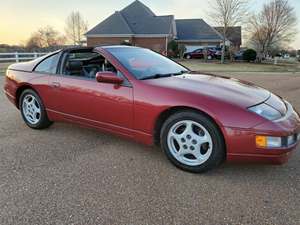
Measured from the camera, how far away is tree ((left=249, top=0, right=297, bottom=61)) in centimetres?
3972

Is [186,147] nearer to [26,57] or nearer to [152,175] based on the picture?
[152,175]

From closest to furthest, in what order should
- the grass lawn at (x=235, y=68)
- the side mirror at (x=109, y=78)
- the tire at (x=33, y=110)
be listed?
the side mirror at (x=109, y=78), the tire at (x=33, y=110), the grass lawn at (x=235, y=68)

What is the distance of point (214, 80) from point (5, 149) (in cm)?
289

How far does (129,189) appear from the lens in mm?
2785

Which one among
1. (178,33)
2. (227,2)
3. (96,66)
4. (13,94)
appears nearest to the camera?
(96,66)

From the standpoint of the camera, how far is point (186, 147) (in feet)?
10.3

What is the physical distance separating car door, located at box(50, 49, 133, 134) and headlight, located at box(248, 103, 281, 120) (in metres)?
1.38

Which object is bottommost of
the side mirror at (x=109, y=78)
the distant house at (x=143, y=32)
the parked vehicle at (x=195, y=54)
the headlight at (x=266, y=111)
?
the headlight at (x=266, y=111)

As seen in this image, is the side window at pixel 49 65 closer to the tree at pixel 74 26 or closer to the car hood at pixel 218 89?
the car hood at pixel 218 89

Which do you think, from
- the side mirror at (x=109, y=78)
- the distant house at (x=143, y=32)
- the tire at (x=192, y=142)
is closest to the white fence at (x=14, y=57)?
the distant house at (x=143, y=32)

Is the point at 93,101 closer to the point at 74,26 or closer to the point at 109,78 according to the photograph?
the point at 109,78

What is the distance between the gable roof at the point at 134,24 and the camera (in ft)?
114

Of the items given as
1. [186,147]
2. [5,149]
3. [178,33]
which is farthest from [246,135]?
[178,33]

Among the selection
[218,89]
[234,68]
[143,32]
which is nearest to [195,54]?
[143,32]
